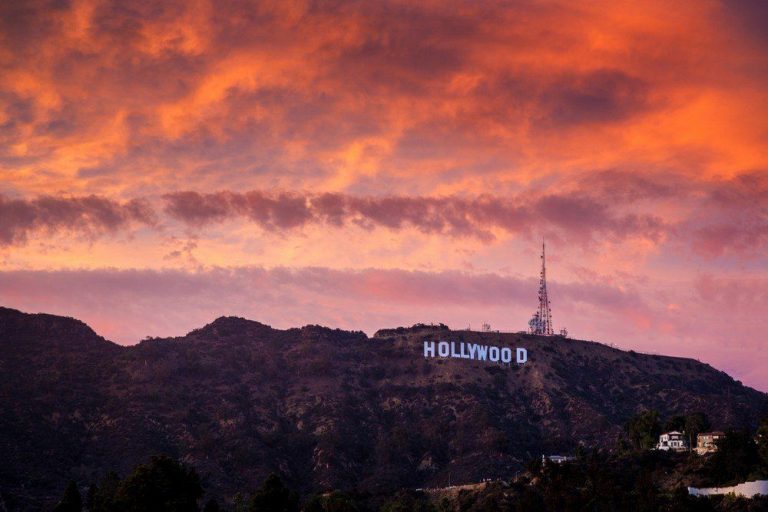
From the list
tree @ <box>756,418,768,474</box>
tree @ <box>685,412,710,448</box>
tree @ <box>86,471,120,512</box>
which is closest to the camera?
tree @ <box>86,471,120,512</box>

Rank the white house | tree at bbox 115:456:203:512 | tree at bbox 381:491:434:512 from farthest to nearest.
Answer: the white house, tree at bbox 381:491:434:512, tree at bbox 115:456:203:512

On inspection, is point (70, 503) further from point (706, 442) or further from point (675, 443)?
point (675, 443)

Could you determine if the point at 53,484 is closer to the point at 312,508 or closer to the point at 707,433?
the point at 312,508

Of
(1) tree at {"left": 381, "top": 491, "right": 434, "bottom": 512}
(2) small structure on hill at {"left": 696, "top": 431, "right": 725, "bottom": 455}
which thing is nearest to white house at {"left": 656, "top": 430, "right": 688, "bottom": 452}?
(2) small structure on hill at {"left": 696, "top": 431, "right": 725, "bottom": 455}

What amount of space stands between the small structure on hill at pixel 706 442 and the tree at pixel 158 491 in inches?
3881

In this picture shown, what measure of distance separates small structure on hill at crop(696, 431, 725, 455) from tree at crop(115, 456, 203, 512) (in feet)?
323

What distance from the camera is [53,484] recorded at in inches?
7579

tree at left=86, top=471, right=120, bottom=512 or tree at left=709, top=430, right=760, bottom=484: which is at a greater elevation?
tree at left=709, top=430, right=760, bottom=484

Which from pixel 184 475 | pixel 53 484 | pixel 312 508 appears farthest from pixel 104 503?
pixel 53 484

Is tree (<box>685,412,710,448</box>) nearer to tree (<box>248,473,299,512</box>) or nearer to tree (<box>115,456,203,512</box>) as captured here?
tree (<box>248,473,299,512</box>)

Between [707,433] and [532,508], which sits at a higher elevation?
[707,433]

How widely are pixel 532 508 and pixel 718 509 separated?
28484 millimetres

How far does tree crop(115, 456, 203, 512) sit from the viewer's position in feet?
409

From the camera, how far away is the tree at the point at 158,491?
409 feet
